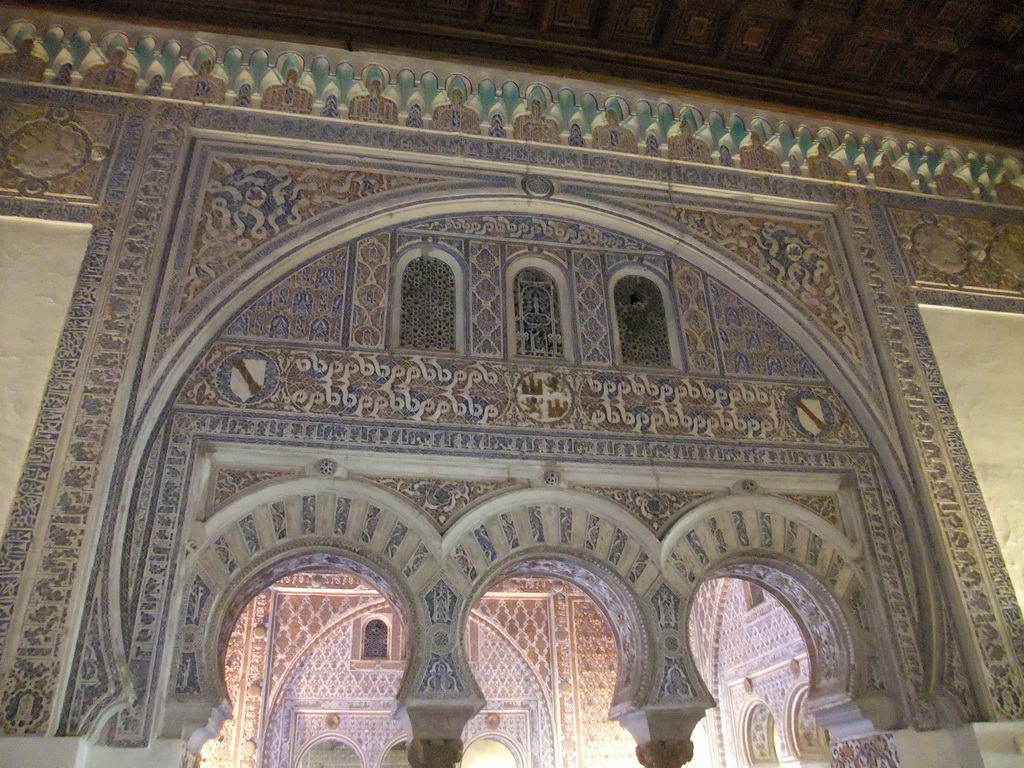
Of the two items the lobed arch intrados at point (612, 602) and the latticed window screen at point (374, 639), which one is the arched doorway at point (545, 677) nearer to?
the latticed window screen at point (374, 639)

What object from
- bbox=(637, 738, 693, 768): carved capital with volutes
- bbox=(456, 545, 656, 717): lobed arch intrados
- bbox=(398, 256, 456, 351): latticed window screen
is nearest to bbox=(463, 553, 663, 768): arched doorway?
bbox=(456, 545, 656, 717): lobed arch intrados

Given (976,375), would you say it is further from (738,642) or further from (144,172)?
(144,172)

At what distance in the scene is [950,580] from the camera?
4.23 metres

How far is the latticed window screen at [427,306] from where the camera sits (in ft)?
14.9

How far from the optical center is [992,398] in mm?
4859

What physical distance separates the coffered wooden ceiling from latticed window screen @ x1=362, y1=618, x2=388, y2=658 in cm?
448

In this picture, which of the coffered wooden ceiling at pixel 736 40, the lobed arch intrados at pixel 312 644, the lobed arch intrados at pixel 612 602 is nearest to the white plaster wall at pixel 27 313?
the coffered wooden ceiling at pixel 736 40

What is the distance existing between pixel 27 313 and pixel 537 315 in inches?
97.9

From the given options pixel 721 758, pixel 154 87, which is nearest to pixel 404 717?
pixel 154 87

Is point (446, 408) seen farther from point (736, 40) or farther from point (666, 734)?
point (736, 40)

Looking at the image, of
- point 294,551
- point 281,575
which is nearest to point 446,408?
point 294,551

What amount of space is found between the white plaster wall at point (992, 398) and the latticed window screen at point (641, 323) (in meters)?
1.57

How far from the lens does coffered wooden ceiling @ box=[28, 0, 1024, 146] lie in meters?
5.06

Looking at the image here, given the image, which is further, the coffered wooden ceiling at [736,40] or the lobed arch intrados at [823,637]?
the coffered wooden ceiling at [736,40]
